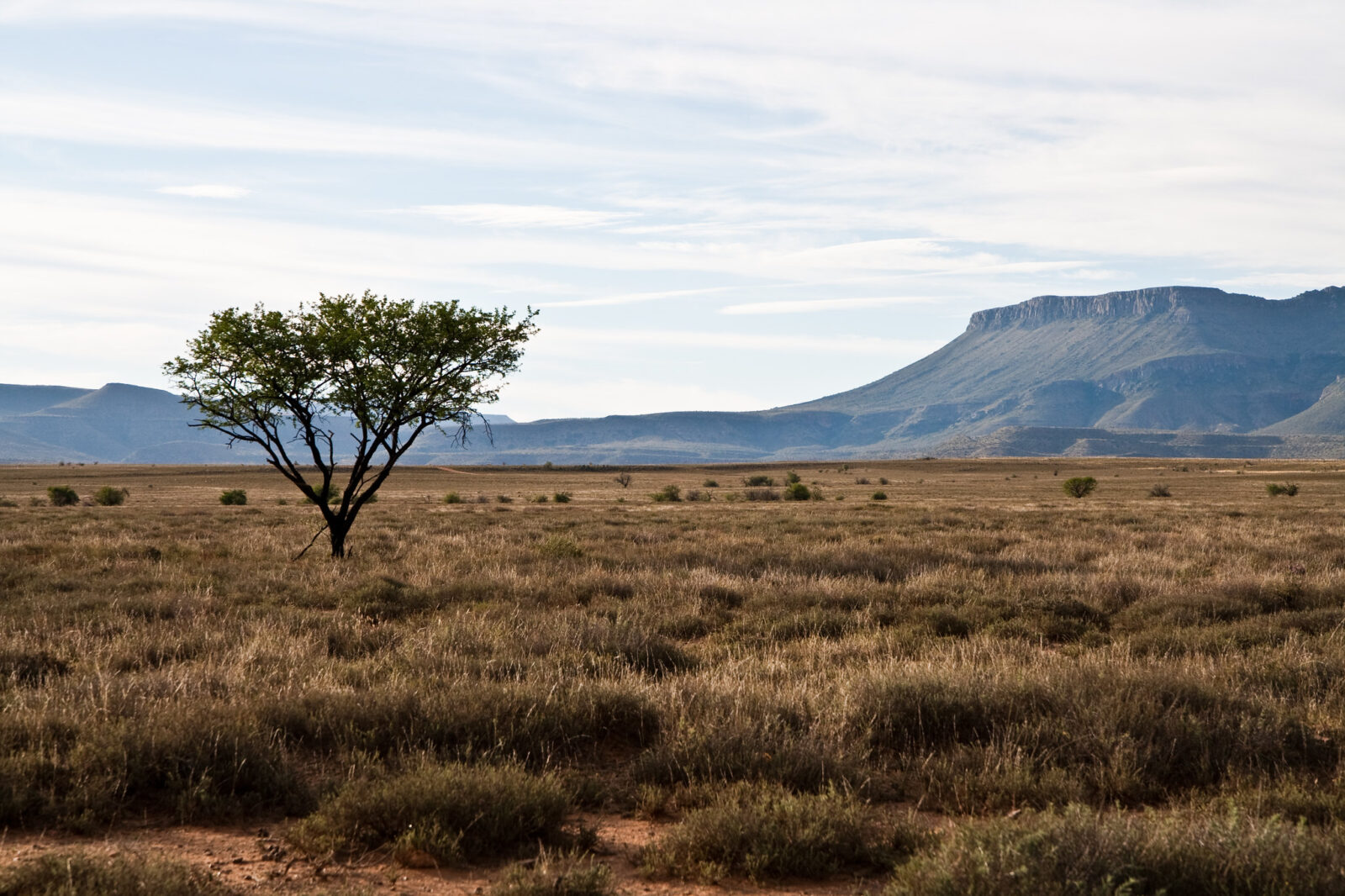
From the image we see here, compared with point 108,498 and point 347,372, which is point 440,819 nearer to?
point 347,372

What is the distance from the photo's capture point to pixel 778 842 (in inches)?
204

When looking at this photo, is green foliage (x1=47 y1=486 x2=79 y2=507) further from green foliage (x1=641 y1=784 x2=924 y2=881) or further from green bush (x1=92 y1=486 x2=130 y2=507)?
green foliage (x1=641 y1=784 x2=924 y2=881)

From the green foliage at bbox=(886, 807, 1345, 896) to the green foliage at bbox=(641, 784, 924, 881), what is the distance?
514mm

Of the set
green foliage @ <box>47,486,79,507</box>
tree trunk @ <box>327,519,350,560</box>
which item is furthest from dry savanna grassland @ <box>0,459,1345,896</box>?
green foliage @ <box>47,486,79,507</box>

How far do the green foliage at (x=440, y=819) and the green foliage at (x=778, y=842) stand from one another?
0.75m

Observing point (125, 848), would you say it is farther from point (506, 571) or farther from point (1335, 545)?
point (1335, 545)

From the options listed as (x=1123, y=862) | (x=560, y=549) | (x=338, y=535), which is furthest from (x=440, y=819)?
(x=338, y=535)

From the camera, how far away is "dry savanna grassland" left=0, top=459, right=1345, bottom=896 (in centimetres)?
486

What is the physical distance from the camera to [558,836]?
545cm

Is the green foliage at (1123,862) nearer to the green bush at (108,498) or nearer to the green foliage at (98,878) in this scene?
the green foliage at (98,878)

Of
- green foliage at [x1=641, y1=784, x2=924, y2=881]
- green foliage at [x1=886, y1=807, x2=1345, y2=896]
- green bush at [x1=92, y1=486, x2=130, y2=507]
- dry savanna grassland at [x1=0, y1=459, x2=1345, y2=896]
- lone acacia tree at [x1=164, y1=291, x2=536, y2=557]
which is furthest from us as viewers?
green bush at [x1=92, y1=486, x2=130, y2=507]

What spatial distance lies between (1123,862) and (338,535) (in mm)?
18090

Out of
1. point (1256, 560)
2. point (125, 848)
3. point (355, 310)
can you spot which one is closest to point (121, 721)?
point (125, 848)

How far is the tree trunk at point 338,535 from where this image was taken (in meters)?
19.7
